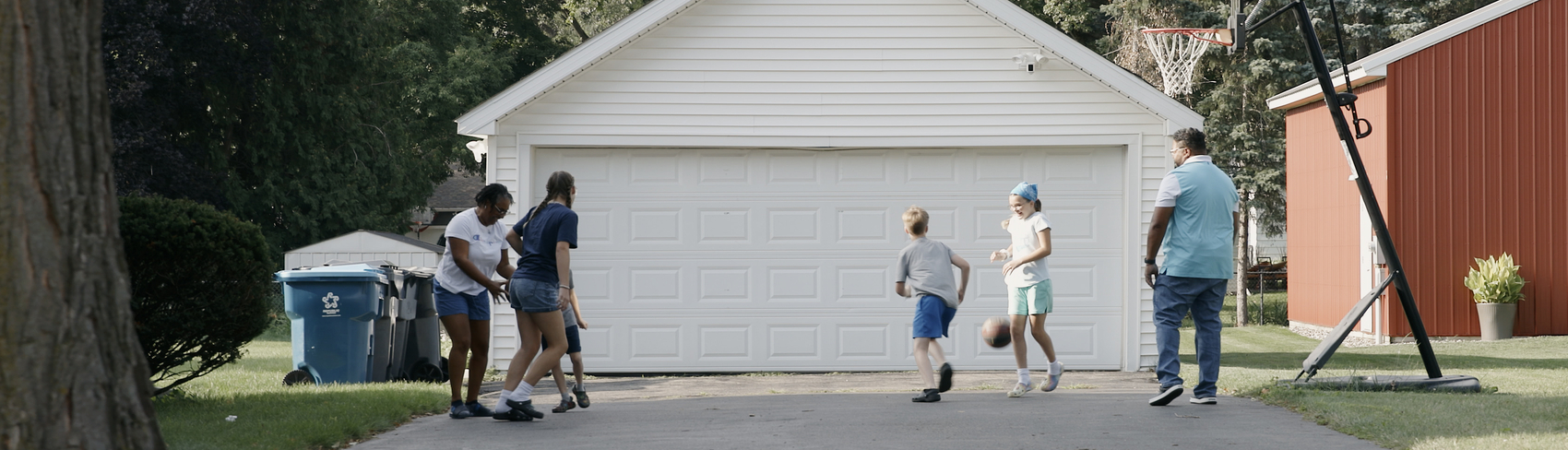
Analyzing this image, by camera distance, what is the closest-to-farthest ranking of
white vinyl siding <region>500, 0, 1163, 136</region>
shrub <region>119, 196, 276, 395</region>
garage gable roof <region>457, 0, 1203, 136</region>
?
shrub <region>119, 196, 276, 395</region> < garage gable roof <region>457, 0, 1203, 136</region> < white vinyl siding <region>500, 0, 1163, 136</region>

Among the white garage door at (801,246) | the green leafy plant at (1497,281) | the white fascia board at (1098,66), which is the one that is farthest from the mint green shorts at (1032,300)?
the green leafy plant at (1497,281)

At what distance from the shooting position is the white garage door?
37.6 ft

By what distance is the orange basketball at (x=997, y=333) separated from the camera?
862 centimetres

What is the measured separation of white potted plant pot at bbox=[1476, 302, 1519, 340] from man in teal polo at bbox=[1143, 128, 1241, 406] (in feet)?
31.6

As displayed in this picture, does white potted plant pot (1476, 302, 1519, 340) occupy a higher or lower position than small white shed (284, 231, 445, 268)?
lower

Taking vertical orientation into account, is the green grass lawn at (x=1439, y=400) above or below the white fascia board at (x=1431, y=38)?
below

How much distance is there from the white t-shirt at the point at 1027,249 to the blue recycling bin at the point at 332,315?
4.56 meters

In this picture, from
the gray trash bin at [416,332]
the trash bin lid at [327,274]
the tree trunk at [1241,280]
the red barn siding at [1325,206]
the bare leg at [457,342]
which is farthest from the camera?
the tree trunk at [1241,280]

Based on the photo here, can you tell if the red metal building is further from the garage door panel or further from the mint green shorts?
the mint green shorts

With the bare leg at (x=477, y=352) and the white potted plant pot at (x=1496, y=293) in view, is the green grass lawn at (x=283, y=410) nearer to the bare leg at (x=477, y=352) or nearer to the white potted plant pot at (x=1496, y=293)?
the bare leg at (x=477, y=352)

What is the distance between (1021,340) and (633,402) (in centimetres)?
251

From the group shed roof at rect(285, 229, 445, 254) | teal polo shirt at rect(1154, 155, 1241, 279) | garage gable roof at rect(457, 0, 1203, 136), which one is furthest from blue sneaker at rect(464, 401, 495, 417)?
shed roof at rect(285, 229, 445, 254)

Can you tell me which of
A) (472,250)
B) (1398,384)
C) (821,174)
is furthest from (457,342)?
(1398,384)

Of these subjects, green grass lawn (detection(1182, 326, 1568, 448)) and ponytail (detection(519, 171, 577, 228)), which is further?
ponytail (detection(519, 171, 577, 228))
